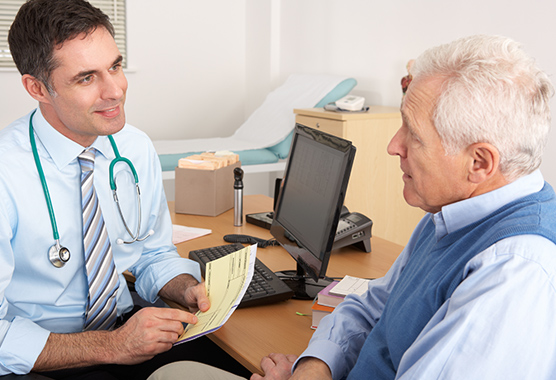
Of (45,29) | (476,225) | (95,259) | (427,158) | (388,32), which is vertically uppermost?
(388,32)

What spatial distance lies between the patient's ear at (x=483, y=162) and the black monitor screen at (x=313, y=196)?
415 mm

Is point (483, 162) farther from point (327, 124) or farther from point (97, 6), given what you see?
point (97, 6)

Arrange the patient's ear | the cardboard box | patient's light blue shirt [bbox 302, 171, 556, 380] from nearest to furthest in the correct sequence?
patient's light blue shirt [bbox 302, 171, 556, 380] → the patient's ear → the cardboard box

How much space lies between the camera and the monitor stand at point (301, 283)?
1.59 metres

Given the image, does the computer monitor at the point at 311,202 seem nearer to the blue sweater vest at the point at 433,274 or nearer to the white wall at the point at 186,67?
the blue sweater vest at the point at 433,274

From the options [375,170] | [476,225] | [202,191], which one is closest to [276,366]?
[476,225]

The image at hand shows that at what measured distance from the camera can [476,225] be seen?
982 mm

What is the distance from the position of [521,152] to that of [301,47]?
436cm

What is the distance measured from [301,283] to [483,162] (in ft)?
2.74

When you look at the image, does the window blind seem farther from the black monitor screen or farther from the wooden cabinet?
the black monitor screen

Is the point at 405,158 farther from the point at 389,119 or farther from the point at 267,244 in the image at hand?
the point at 389,119

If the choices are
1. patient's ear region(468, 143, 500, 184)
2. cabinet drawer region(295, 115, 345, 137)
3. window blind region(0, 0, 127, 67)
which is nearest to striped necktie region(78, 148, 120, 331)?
patient's ear region(468, 143, 500, 184)

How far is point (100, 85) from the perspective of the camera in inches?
62.0

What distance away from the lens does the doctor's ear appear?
155 centimetres
